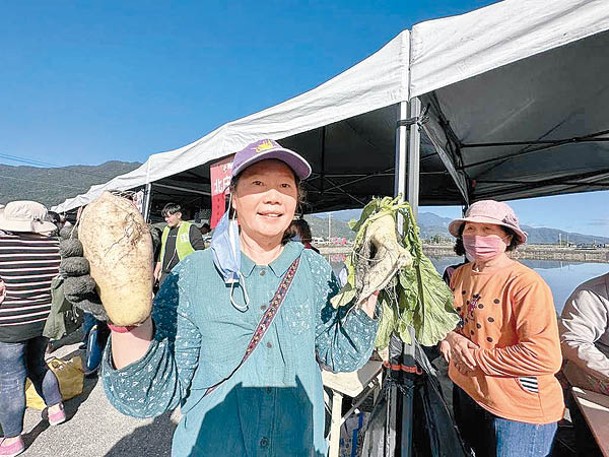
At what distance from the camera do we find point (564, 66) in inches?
94.3

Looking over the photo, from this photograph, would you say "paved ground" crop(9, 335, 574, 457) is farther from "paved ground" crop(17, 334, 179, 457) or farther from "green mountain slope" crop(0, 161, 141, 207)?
"green mountain slope" crop(0, 161, 141, 207)

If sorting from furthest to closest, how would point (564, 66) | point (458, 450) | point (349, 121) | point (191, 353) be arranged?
point (349, 121), point (564, 66), point (458, 450), point (191, 353)

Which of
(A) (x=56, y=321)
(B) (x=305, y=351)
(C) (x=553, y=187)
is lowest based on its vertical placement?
(A) (x=56, y=321)

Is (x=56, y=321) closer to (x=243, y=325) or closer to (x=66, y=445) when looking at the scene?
(x=66, y=445)

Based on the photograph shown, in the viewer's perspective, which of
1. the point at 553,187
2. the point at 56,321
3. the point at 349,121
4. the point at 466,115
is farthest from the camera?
the point at 553,187

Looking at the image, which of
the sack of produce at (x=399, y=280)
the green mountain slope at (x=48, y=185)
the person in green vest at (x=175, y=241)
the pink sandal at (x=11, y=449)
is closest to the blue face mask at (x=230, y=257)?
the sack of produce at (x=399, y=280)

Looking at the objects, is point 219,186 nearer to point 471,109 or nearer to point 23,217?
point 23,217

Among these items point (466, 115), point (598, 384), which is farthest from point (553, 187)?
point (598, 384)

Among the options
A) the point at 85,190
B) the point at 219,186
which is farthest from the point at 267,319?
the point at 85,190

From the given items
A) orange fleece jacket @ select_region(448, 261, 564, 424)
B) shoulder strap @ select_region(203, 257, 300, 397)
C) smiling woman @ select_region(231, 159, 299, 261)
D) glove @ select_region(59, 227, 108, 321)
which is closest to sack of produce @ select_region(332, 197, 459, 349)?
shoulder strap @ select_region(203, 257, 300, 397)

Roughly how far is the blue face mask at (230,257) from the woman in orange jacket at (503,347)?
1265mm

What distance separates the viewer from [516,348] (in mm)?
1433

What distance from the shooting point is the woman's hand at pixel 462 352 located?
1.59m

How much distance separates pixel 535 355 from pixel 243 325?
4.30 ft
